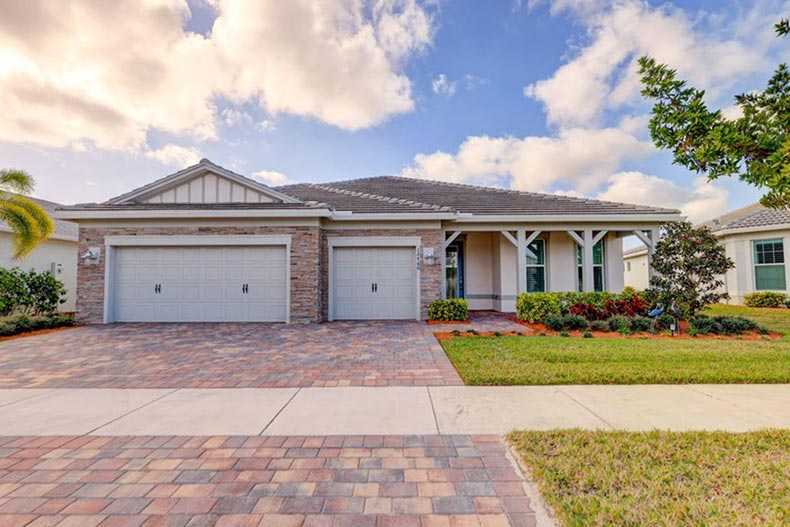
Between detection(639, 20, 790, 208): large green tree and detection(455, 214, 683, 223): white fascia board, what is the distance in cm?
769

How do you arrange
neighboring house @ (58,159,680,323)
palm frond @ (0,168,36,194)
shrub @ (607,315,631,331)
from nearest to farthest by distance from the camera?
1. shrub @ (607,315,631,331)
2. palm frond @ (0,168,36,194)
3. neighboring house @ (58,159,680,323)

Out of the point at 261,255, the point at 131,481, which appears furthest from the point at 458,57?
the point at 131,481

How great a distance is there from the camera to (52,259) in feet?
46.4

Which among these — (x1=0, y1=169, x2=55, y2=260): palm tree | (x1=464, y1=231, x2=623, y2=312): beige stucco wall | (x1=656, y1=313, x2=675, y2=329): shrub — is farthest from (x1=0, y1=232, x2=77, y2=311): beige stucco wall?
(x1=656, y1=313, x2=675, y2=329): shrub

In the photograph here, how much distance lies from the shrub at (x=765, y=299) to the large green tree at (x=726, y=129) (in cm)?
1571

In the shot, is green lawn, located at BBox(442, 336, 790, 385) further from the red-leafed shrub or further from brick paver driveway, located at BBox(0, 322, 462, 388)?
the red-leafed shrub

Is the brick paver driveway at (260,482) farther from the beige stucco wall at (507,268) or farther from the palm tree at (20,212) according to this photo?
the beige stucco wall at (507,268)

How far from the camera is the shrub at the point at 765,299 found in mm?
15297

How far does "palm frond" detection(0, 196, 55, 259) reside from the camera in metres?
A: 10.2

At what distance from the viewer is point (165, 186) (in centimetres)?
1125

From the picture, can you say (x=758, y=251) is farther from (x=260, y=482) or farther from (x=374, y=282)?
(x=260, y=482)

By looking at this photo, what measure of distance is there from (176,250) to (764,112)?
43.4 feet

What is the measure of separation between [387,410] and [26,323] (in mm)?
11174

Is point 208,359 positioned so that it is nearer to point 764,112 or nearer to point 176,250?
point 176,250
